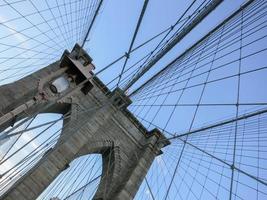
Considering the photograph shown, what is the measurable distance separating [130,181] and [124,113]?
3.32 metres

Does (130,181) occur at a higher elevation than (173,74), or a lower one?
lower

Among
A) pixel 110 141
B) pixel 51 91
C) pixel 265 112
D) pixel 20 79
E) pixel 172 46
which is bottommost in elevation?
pixel 265 112

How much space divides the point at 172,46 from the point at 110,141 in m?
6.02

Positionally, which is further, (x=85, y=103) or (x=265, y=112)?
(x=85, y=103)

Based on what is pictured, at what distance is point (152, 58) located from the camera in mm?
9516

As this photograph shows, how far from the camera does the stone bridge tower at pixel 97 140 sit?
10188mm

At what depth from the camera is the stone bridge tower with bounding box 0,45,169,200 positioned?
33.4 feet

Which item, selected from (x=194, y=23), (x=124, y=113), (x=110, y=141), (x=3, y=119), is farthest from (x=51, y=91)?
(x=124, y=113)

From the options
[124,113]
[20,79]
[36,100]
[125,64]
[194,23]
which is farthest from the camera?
[124,113]

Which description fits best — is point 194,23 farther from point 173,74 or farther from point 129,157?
point 129,157

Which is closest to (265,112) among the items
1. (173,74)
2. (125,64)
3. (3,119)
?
(173,74)

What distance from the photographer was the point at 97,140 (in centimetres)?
1333

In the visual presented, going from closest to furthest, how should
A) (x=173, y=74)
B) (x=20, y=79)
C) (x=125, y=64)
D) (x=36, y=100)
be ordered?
(x=36, y=100)
(x=125, y=64)
(x=173, y=74)
(x=20, y=79)

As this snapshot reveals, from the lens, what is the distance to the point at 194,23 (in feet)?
26.0
